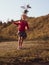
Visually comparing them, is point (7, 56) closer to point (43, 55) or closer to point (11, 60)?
point (11, 60)

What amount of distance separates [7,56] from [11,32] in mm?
15996

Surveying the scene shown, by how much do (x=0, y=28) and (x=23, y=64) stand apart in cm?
1964

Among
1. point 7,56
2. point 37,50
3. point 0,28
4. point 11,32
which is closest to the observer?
point 7,56

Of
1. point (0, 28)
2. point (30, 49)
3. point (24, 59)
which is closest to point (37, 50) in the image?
point (30, 49)

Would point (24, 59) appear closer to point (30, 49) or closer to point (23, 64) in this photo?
point (23, 64)

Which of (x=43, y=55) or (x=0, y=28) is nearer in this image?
(x=43, y=55)

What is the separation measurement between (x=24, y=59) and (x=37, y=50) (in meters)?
1.65

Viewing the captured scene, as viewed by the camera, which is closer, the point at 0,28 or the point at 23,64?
the point at 23,64

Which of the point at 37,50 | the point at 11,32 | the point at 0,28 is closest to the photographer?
the point at 37,50

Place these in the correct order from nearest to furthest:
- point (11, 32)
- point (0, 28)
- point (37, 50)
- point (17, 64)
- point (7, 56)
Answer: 1. point (17, 64)
2. point (7, 56)
3. point (37, 50)
4. point (11, 32)
5. point (0, 28)

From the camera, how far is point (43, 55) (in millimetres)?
12273

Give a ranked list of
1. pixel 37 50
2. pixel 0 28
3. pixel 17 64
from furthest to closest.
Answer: pixel 0 28 < pixel 37 50 < pixel 17 64

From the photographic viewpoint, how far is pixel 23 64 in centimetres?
1124

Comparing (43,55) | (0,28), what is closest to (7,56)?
(43,55)
